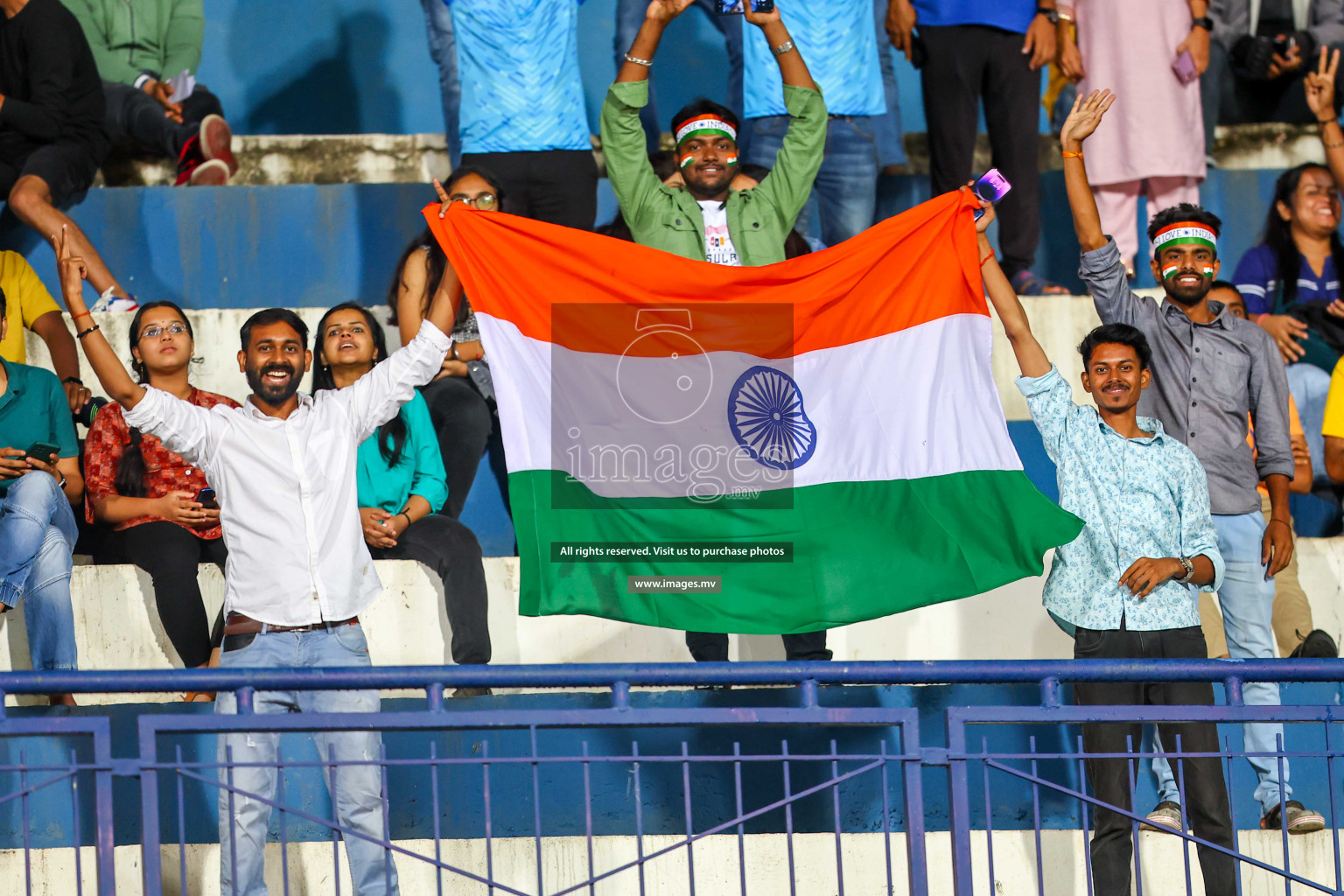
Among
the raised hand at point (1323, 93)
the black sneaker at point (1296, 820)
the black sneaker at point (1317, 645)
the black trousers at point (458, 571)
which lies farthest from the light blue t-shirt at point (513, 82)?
the black sneaker at point (1296, 820)

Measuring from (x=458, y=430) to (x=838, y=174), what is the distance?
2.18m

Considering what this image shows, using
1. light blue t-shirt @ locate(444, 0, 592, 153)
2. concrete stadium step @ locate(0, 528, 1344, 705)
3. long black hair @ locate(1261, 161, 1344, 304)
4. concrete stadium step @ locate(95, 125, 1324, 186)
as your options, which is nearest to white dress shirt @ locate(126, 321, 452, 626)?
concrete stadium step @ locate(0, 528, 1344, 705)

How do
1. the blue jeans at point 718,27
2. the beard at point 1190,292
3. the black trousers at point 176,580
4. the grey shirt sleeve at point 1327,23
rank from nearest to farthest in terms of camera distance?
the black trousers at point 176,580
the beard at point 1190,292
the blue jeans at point 718,27
the grey shirt sleeve at point 1327,23

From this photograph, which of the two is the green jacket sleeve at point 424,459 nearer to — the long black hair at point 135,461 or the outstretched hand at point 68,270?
the long black hair at point 135,461

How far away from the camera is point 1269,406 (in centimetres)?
532

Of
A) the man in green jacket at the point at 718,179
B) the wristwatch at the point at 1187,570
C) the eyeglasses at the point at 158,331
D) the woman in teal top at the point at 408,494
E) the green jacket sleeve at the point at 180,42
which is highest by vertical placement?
the green jacket sleeve at the point at 180,42

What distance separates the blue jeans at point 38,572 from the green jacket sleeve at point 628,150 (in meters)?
2.19

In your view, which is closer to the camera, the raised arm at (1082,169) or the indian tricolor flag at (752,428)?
the indian tricolor flag at (752,428)

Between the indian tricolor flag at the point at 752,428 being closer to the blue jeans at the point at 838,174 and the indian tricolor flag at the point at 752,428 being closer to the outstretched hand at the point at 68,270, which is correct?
the outstretched hand at the point at 68,270

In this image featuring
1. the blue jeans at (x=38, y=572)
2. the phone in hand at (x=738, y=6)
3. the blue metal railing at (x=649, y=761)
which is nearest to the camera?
the blue metal railing at (x=649, y=761)

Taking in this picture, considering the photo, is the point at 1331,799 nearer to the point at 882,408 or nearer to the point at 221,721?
the point at 882,408

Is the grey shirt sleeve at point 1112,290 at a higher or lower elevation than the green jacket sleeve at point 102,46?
lower

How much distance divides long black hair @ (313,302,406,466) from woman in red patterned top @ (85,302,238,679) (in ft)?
1.14

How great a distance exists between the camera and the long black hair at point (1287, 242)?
Result: 6.96 metres
